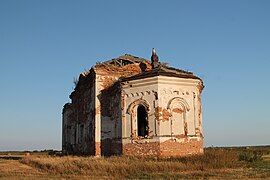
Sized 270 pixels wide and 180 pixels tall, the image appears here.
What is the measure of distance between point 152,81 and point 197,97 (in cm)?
310

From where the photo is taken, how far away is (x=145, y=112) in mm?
19344

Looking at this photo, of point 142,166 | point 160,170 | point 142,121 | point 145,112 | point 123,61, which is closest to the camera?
point 160,170

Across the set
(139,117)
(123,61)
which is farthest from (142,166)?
(123,61)

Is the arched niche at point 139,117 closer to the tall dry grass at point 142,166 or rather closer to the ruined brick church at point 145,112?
the ruined brick church at point 145,112

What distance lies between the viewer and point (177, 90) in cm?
1873

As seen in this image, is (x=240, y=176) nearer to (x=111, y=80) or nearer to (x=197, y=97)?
(x=197, y=97)

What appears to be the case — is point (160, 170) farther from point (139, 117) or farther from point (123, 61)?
point (123, 61)

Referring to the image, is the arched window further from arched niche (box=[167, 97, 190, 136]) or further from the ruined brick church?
arched niche (box=[167, 97, 190, 136])

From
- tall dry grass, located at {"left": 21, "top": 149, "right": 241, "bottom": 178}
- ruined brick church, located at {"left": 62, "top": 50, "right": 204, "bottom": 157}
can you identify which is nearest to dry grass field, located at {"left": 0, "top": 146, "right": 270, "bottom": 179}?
tall dry grass, located at {"left": 21, "top": 149, "right": 241, "bottom": 178}

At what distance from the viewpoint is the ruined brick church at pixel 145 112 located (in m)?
18.0

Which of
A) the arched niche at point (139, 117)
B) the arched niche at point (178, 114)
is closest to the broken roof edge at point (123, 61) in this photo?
the arched niche at point (139, 117)

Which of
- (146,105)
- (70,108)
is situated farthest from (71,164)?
(70,108)

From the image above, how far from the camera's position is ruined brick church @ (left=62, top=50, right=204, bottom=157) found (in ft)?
59.2

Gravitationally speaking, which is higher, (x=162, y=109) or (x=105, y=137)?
(x=162, y=109)
